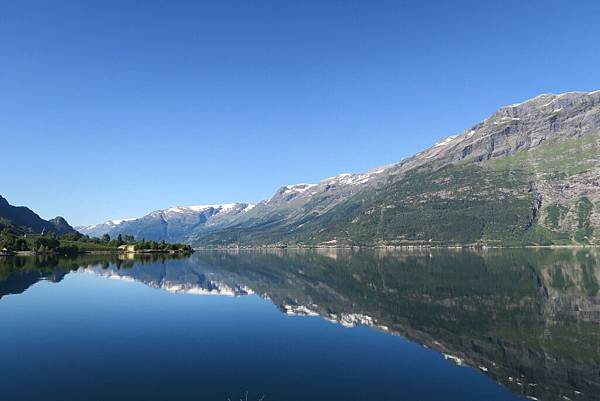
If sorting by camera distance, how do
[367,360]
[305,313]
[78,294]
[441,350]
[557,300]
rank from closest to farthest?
[367,360] < [441,350] < [305,313] < [557,300] < [78,294]

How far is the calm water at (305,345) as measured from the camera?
105 feet

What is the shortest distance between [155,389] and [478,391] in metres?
24.6

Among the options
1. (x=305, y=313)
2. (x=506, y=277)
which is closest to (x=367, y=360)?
(x=305, y=313)

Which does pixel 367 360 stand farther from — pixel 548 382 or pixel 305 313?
pixel 305 313

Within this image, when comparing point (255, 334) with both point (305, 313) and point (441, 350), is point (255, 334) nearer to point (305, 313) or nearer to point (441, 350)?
point (305, 313)

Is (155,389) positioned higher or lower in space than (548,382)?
higher

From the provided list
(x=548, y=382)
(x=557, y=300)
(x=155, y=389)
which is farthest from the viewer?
(x=557, y=300)

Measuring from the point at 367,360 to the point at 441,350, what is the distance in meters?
9.55

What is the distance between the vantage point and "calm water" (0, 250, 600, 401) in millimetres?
32000

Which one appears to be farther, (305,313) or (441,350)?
(305,313)

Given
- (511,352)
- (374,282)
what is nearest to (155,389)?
(511,352)

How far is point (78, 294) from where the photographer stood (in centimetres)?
8731

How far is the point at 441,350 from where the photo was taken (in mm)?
44938

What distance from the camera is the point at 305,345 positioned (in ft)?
153
